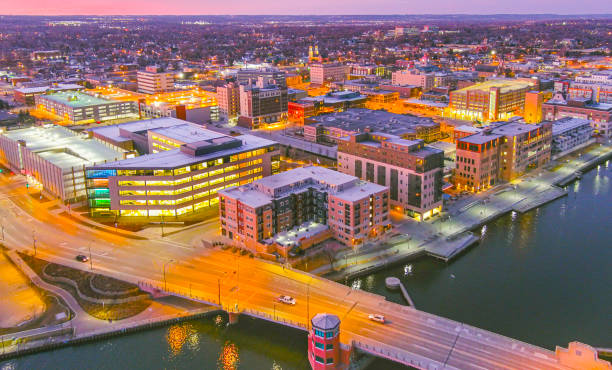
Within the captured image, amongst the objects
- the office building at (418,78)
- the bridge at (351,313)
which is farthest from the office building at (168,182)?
the office building at (418,78)

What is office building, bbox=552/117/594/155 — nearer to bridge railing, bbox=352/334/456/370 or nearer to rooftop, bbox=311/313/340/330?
bridge railing, bbox=352/334/456/370

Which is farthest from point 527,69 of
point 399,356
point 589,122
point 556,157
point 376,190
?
point 399,356

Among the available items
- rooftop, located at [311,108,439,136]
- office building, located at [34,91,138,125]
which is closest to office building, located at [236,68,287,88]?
office building, located at [34,91,138,125]

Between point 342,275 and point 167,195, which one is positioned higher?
point 167,195

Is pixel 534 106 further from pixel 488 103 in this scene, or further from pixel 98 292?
pixel 98 292

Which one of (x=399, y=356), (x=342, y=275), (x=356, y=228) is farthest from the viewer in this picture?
(x=356, y=228)

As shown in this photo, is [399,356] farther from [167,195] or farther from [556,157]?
[556,157]
